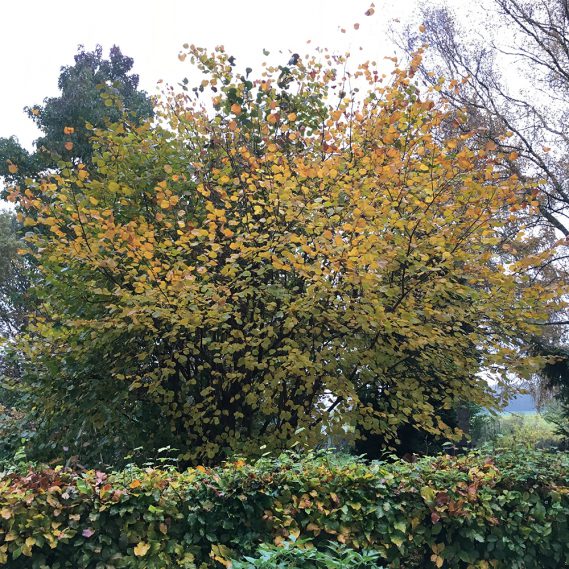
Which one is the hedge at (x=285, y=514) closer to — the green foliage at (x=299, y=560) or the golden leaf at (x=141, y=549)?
the golden leaf at (x=141, y=549)

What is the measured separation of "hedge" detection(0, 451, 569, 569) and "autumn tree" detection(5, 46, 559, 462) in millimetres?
1605

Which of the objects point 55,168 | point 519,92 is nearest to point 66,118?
point 55,168

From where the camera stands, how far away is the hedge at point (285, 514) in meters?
3.14

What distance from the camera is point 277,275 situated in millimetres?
6363

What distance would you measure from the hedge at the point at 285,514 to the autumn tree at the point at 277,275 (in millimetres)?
1605

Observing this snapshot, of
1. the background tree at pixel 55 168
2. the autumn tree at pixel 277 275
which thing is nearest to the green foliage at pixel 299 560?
the autumn tree at pixel 277 275

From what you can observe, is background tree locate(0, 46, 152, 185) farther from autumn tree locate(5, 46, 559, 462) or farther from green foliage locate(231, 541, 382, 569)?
green foliage locate(231, 541, 382, 569)

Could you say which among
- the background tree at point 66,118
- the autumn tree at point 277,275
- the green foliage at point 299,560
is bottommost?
the green foliage at point 299,560

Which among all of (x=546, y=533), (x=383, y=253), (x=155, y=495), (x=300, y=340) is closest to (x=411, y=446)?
(x=300, y=340)

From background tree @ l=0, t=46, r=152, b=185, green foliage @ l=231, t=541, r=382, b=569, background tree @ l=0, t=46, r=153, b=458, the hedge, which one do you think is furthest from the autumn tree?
background tree @ l=0, t=46, r=152, b=185

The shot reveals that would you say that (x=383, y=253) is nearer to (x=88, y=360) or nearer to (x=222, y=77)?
(x=222, y=77)

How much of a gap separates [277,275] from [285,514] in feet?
10.9

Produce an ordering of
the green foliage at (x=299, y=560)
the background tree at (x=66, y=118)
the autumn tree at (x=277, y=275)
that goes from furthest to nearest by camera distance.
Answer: the background tree at (x=66, y=118) < the autumn tree at (x=277, y=275) < the green foliage at (x=299, y=560)

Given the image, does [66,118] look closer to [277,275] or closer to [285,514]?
[277,275]
